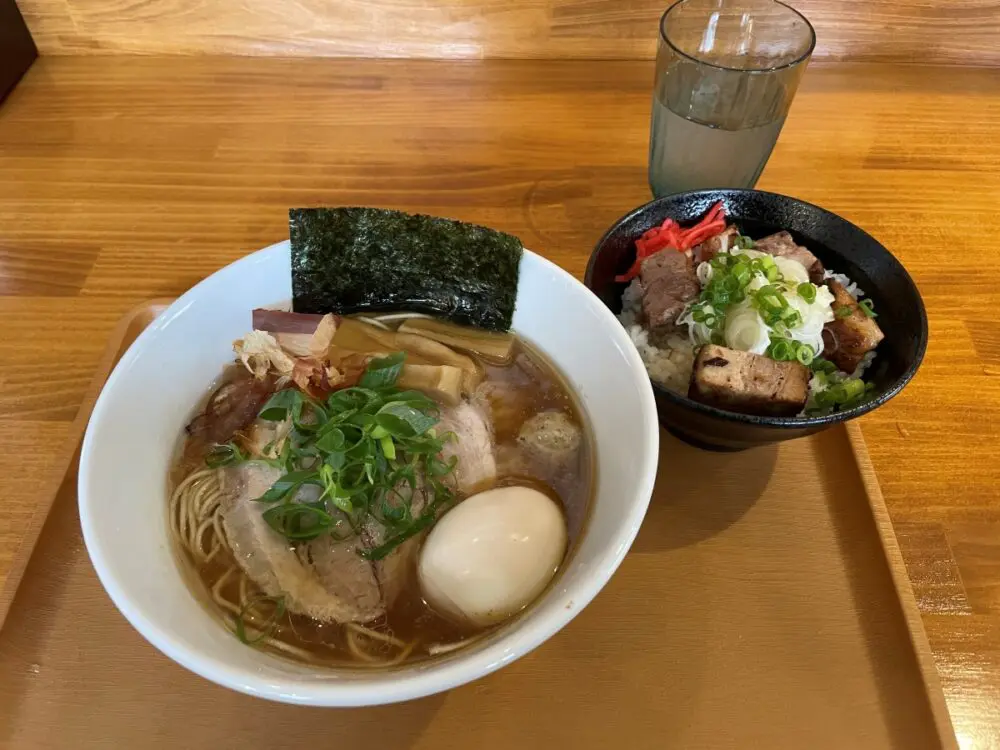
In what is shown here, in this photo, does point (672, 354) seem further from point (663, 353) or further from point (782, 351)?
point (782, 351)

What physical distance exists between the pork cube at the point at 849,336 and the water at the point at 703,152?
44 cm

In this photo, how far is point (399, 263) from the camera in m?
1.14

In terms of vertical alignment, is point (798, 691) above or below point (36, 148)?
below

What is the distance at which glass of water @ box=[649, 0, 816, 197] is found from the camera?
1.45 metres

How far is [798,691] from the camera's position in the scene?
93 centimetres

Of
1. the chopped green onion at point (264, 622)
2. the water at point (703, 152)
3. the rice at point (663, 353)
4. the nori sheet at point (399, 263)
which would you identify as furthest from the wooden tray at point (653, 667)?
the water at point (703, 152)

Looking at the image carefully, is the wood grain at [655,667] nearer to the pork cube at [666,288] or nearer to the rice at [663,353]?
the rice at [663,353]

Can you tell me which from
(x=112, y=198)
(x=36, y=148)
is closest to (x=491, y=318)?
(x=112, y=198)

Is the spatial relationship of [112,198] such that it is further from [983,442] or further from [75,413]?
[983,442]

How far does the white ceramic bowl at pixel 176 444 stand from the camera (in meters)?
0.70

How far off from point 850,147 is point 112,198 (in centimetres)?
186

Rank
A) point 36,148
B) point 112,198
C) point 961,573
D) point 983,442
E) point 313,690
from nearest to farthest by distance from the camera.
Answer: point 313,690, point 961,573, point 983,442, point 112,198, point 36,148

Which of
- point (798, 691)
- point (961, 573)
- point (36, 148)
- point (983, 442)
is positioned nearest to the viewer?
point (798, 691)

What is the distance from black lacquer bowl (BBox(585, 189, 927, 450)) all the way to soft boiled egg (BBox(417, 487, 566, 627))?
278 millimetres
